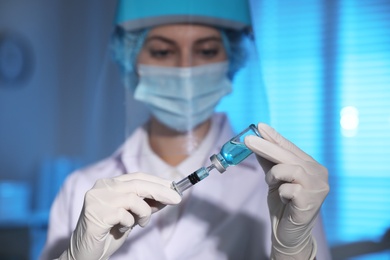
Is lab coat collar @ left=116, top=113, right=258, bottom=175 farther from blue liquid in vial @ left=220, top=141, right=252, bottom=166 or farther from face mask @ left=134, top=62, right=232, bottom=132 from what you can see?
blue liquid in vial @ left=220, top=141, right=252, bottom=166

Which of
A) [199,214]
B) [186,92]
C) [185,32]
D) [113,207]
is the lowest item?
[199,214]

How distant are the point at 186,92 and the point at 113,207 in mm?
351

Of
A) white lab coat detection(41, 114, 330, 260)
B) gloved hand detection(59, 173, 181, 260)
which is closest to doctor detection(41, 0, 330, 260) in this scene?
white lab coat detection(41, 114, 330, 260)

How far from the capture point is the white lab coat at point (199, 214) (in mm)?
993

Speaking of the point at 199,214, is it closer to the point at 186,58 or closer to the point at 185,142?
the point at 185,142

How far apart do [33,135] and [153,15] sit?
133cm

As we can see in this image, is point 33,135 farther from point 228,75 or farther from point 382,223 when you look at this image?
point 382,223

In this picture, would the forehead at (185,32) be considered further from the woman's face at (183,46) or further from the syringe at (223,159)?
the syringe at (223,159)

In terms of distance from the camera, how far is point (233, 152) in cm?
79

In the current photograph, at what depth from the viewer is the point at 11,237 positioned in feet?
6.55

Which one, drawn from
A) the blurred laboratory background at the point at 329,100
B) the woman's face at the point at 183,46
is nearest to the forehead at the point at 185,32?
the woman's face at the point at 183,46

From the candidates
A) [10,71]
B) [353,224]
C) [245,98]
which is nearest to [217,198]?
[245,98]

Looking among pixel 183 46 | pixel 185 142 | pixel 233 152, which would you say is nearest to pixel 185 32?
pixel 183 46

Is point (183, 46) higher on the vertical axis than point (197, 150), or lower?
higher
